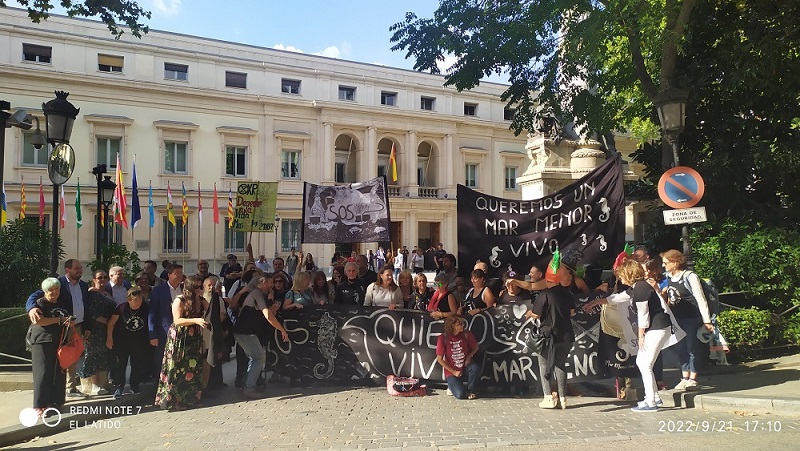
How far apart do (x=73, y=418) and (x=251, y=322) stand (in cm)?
222

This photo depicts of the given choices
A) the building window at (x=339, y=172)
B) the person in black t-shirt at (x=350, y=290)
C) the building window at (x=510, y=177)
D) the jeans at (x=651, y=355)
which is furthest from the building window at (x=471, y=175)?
the jeans at (x=651, y=355)

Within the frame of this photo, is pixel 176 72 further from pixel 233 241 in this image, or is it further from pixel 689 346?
pixel 689 346

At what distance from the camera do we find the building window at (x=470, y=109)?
43.3 metres

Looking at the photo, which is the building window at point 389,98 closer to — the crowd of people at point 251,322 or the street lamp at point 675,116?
the street lamp at point 675,116

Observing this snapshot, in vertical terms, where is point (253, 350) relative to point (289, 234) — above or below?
below

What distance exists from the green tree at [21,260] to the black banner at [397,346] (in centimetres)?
637

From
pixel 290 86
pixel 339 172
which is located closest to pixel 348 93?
pixel 290 86

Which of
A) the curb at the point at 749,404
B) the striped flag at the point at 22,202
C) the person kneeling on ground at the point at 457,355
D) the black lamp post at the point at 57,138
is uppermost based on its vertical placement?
the striped flag at the point at 22,202

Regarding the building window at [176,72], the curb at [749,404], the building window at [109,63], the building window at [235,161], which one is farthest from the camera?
the building window at [235,161]

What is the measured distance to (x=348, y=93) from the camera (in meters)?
39.3

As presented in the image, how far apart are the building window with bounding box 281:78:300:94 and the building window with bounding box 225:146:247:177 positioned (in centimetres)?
446
